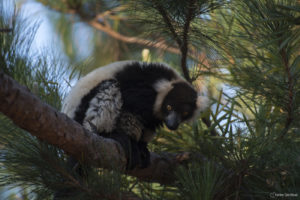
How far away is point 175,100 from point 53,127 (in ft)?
6.03

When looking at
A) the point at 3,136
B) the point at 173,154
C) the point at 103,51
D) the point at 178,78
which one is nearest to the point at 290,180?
the point at 173,154

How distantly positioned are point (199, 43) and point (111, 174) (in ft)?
4.73

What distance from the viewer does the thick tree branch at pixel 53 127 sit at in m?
1.87

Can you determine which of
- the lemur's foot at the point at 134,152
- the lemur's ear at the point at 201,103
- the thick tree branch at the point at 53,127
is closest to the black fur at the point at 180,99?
the lemur's ear at the point at 201,103

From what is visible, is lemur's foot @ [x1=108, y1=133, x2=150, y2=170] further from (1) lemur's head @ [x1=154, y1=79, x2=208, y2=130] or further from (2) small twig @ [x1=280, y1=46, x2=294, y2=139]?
(2) small twig @ [x1=280, y1=46, x2=294, y2=139]

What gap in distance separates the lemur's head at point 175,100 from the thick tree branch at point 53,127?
96 cm

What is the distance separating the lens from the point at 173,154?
3564mm

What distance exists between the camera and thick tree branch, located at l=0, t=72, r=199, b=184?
1.87m

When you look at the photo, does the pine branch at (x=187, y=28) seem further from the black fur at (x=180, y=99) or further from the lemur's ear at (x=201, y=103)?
the lemur's ear at (x=201, y=103)

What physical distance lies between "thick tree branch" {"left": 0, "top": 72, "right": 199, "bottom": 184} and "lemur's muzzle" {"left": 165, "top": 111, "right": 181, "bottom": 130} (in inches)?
31.0

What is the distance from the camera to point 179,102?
12.5 feet

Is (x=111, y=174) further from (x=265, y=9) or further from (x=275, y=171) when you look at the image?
(x=265, y=9)

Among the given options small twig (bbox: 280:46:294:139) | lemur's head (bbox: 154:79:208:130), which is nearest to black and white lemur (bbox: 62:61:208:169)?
lemur's head (bbox: 154:79:208:130)

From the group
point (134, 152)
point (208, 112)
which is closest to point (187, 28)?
point (208, 112)
